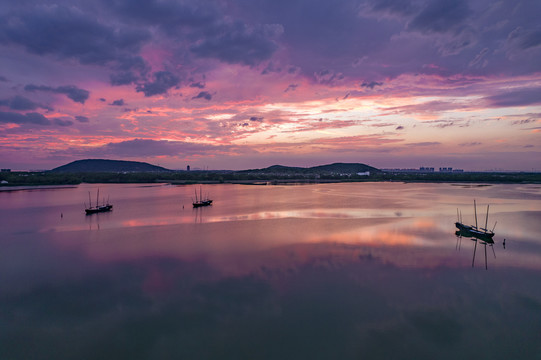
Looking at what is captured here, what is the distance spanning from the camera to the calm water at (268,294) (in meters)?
9.24

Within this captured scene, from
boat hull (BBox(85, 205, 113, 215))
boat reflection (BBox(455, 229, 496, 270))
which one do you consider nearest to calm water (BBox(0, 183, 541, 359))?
boat reflection (BBox(455, 229, 496, 270))

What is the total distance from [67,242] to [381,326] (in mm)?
20484

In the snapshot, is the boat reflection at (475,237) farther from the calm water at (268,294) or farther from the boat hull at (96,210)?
the boat hull at (96,210)

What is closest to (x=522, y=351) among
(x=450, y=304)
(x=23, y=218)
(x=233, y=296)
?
(x=450, y=304)

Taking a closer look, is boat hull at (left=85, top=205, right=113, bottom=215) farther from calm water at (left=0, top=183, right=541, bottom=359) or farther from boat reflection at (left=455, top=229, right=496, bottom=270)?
boat reflection at (left=455, top=229, right=496, bottom=270)

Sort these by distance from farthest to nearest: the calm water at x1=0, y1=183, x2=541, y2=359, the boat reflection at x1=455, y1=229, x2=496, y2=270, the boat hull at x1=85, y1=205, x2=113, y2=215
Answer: the boat hull at x1=85, y1=205, x2=113, y2=215
the boat reflection at x1=455, y1=229, x2=496, y2=270
the calm water at x1=0, y1=183, x2=541, y2=359

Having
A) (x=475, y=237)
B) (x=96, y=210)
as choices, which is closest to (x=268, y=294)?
(x=475, y=237)

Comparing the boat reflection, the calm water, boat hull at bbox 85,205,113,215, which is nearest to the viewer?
the calm water

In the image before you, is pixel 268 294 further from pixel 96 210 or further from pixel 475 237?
pixel 96 210

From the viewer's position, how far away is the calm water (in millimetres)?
9242

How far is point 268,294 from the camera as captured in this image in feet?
41.2

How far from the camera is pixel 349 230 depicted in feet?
80.0

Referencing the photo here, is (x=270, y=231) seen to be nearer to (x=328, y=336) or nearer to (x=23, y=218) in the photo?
(x=328, y=336)

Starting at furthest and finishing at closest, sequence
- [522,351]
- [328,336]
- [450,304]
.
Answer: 1. [450,304]
2. [328,336]
3. [522,351]
